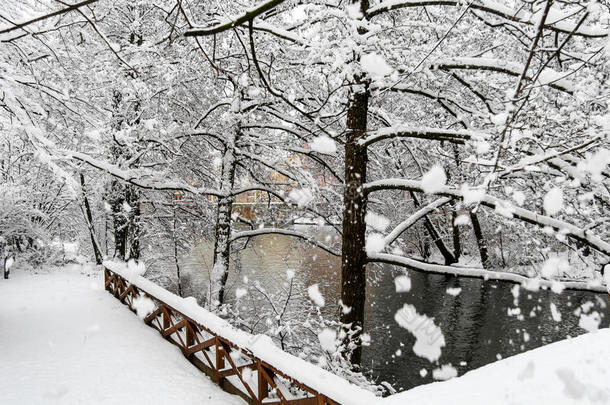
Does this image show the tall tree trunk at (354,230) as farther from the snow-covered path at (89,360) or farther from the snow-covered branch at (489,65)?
the snow-covered path at (89,360)

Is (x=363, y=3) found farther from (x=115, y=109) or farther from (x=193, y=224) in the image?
(x=193, y=224)

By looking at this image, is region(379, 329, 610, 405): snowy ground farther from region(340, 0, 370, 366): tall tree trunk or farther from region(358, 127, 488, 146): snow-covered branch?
region(340, 0, 370, 366): tall tree trunk

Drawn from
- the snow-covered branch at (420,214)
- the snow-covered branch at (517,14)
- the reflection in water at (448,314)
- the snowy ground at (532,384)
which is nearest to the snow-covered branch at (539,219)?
the snow-covered branch at (420,214)

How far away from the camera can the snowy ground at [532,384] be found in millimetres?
2383

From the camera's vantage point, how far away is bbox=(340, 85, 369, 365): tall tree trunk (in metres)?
5.81

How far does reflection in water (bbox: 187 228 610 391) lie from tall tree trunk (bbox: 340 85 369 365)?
8.16 ft

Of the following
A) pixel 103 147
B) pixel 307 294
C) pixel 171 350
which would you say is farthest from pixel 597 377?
pixel 307 294

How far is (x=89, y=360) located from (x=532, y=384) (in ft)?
20.1

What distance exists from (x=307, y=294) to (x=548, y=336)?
26.3 feet

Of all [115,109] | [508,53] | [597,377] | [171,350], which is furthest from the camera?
[115,109]

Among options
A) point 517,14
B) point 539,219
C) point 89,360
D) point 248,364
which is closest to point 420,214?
point 539,219

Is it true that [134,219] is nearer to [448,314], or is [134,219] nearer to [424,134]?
[424,134]

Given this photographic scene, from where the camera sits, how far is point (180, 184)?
8.76 metres

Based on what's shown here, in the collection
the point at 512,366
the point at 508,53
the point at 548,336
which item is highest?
the point at 508,53
